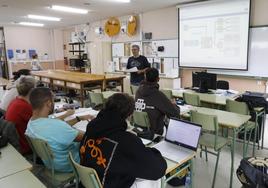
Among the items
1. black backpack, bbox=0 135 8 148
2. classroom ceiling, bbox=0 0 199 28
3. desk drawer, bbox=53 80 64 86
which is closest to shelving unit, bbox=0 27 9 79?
classroom ceiling, bbox=0 0 199 28

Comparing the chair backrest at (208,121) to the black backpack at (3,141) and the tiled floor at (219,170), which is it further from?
the black backpack at (3,141)

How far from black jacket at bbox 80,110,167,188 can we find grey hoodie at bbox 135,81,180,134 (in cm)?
131

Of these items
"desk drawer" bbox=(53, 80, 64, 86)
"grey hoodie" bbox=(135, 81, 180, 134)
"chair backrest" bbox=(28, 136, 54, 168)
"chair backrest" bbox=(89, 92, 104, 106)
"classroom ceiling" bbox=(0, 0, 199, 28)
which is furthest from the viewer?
"desk drawer" bbox=(53, 80, 64, 86)

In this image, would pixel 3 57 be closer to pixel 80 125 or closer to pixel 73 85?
pixel 73 85

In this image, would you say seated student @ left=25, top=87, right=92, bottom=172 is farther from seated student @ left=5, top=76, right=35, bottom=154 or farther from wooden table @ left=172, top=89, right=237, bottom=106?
wooden table @ left=172, top=89, right=237, bottom=106

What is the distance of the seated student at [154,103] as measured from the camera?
2.78 metres

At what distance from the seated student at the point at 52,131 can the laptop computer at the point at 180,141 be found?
29.8 inches

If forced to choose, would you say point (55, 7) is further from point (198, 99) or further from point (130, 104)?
point (130, 104)

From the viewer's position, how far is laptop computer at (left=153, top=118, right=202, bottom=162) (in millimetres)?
1866

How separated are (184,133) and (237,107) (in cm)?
171

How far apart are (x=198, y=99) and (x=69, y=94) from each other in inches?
144

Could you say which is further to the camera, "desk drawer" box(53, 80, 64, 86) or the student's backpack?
"desk drawer" box(53, 80, 64, 86)

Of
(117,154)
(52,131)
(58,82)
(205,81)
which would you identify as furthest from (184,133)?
(58,82)

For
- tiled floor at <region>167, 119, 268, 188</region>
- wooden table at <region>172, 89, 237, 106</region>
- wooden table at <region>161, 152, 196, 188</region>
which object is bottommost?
tiled floor at <region>167, 119, 268, 188</region>
